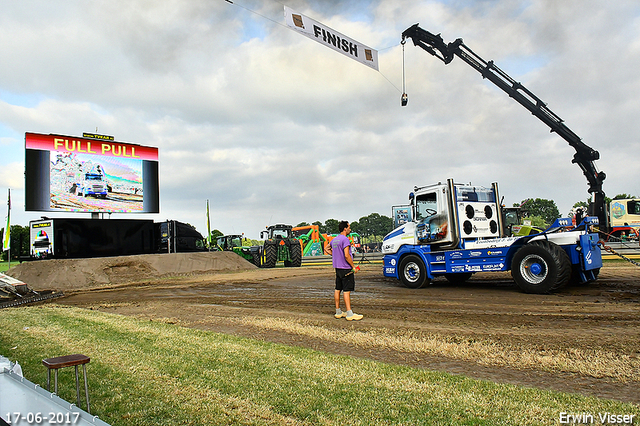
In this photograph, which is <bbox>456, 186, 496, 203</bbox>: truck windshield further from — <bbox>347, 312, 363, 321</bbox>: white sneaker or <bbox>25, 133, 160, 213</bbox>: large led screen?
<bbox>25, 133, 160, 213</bbox>: large led screen

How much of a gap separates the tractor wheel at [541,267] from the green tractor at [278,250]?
54.6 ft

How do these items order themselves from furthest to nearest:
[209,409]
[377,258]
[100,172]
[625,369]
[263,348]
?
[377,258] → [100,172] → [263,348] → [625,369] → [209,409]

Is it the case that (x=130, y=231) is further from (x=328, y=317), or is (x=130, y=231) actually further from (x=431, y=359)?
(x=431, y=359)

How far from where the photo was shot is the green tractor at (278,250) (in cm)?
2541

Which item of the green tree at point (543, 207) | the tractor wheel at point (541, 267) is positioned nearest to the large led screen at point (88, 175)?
the tractor wheel at point (541, 267)

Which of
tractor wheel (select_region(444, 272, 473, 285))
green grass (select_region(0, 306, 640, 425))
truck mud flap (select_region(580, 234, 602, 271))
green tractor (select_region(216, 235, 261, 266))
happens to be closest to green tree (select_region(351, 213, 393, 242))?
green tractor (select_region(216, 235, 261, 266))

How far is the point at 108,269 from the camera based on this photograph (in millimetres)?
18688

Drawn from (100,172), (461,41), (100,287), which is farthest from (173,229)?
(461,41)

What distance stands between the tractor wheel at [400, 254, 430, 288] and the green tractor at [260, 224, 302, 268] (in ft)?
44.3

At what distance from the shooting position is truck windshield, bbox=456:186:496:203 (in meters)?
12.1

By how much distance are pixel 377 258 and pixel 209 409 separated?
26.0 m

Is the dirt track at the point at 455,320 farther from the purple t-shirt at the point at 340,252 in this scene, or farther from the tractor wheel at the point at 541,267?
the purple t-shirt at the point at 340,252

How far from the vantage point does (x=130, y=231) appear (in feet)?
71.9

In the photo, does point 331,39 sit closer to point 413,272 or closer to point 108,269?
point 413,272
